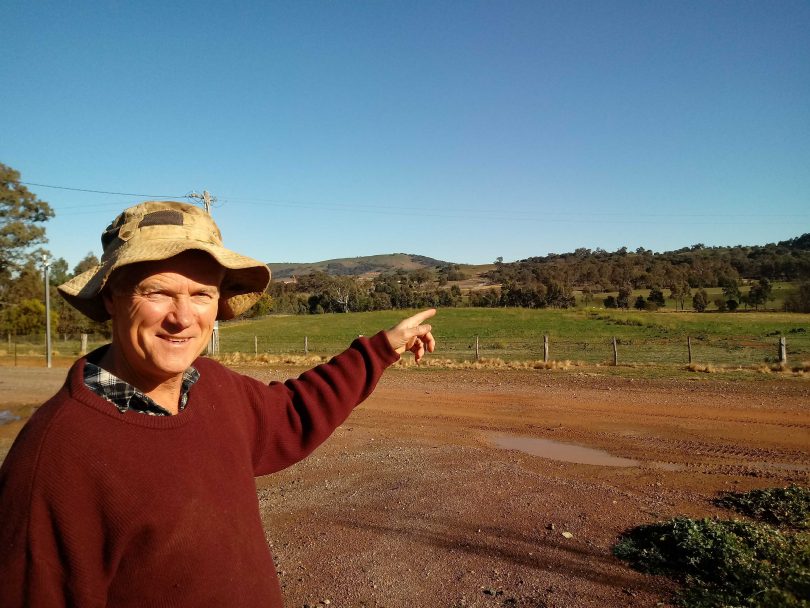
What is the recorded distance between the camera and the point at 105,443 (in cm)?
147

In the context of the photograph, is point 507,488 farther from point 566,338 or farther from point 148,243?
point 566,338

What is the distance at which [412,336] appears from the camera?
2730 mm

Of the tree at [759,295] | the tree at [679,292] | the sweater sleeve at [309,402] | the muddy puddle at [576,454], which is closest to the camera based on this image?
the sweater sleeve at [309,402]

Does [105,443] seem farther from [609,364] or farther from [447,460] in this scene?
[609,364]

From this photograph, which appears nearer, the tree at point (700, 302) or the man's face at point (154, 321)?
the man's face at point (154, 321)

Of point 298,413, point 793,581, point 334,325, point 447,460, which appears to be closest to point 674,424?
point 447,460

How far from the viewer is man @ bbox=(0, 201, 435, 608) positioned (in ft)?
4.44

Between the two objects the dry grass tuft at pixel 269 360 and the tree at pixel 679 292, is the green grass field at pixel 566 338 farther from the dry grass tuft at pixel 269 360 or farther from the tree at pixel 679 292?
the tree at pixel 679 292

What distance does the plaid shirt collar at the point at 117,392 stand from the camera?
1627 millimetres

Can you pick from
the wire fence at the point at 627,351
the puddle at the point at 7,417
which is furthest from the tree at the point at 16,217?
the puddle at the point at 7,417

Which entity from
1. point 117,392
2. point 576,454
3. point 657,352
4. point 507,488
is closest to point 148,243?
point 117,392

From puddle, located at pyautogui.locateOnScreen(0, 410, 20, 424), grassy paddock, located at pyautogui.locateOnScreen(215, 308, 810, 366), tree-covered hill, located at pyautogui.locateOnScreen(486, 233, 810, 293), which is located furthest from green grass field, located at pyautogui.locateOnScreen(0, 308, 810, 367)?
tree-covered hill, located at pyautogui.locateOnScreen(486, 233, 810, 293)

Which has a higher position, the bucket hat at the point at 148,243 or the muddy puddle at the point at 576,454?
the bucket hat at the point at 148,243

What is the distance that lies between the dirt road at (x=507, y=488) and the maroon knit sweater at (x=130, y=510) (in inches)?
110
